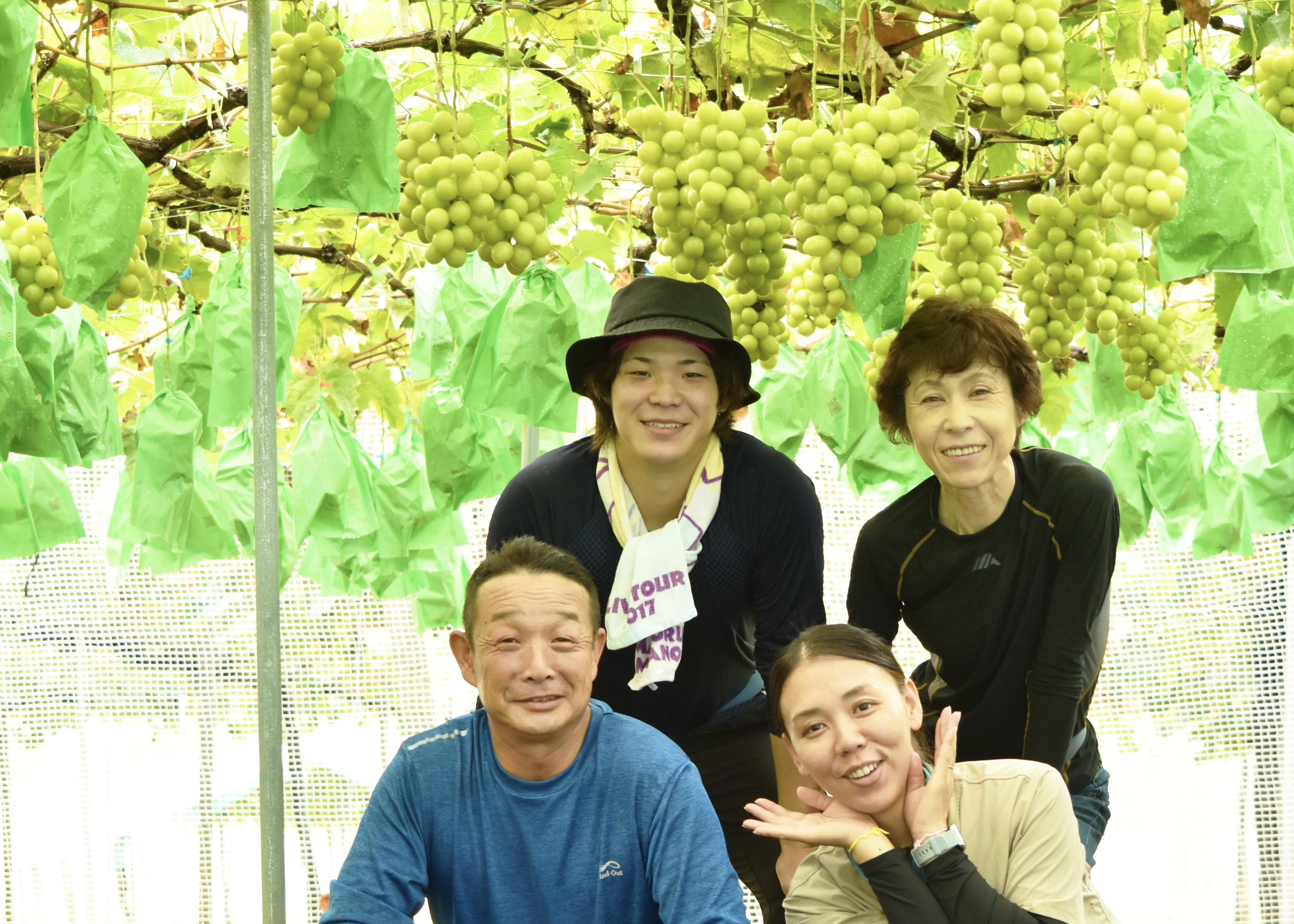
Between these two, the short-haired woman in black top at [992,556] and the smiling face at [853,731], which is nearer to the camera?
the smiling face at [853,731]

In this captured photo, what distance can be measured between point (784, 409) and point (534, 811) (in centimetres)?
194

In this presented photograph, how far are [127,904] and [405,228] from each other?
12.0ft

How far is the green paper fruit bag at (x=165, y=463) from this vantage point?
3.07 metres

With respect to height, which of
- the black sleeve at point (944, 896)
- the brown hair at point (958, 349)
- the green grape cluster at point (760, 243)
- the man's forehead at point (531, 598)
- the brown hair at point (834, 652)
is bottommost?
the black sleeve at point (944, 896)

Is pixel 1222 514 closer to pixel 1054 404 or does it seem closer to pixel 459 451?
pixel 1054 404

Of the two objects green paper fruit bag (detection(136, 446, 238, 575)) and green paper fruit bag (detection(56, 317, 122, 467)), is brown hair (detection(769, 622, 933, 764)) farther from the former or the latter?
green paper fruit bag (detection(136, 446, 238, 575))

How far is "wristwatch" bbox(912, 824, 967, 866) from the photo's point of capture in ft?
4.99

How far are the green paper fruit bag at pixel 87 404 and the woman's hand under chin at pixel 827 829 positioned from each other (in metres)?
1.27

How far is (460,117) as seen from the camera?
1.57 meters

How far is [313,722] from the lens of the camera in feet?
15.2

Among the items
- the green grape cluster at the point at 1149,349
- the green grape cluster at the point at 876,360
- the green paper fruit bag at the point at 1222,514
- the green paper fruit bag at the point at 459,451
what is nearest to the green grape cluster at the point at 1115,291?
the green grape cluster at the point at 1149,349

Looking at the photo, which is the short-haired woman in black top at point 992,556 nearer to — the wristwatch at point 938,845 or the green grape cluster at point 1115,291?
the green grape cluster at point 1115,291

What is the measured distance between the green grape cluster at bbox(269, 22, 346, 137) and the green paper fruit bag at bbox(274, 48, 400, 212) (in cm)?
2

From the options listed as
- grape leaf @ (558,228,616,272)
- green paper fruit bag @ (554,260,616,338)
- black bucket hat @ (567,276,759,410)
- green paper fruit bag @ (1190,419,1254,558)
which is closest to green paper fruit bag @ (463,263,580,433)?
green paper fruit bag @ (554,260,616,338)
